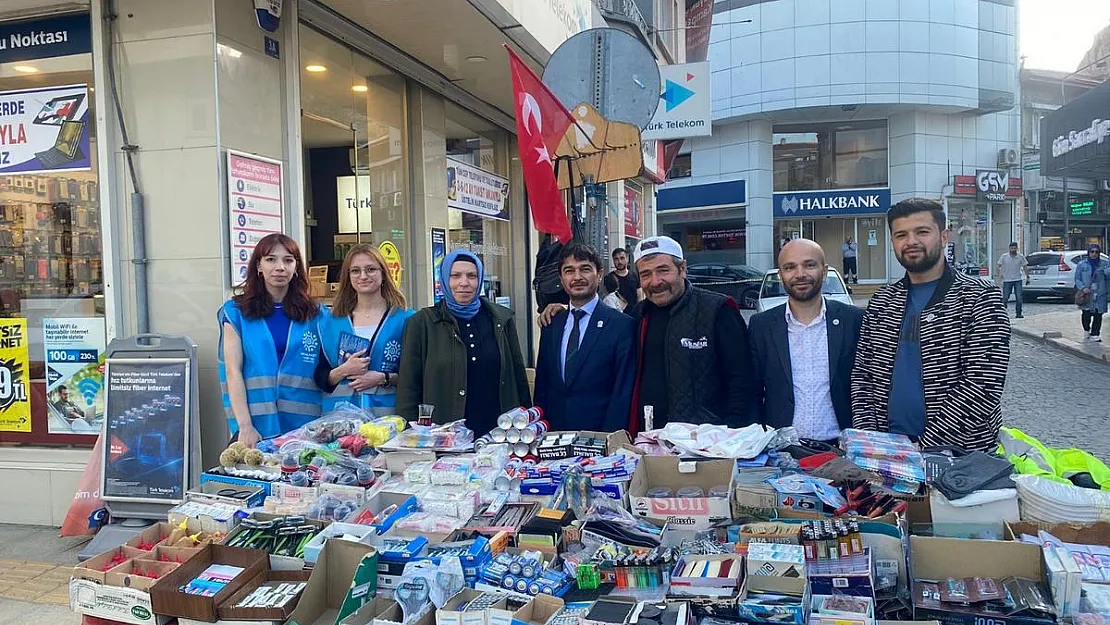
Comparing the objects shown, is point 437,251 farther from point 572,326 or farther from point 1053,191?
point 1053,191

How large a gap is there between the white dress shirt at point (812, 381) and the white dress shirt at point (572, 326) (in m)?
1.08

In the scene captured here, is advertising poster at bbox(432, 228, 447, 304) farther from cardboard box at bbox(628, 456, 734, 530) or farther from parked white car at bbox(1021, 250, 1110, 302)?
parked white car at bbox(1021, 250, 1110, 302)

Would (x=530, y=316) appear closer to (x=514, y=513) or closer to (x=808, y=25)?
(x=514, y=513)

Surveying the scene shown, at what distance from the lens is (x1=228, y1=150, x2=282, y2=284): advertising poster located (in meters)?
4.97

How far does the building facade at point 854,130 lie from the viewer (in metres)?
30.1

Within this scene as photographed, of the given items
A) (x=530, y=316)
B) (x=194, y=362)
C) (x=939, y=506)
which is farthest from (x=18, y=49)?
(x=530, y=316)

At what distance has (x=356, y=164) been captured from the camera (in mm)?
7543

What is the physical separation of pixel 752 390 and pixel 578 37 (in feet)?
8.04

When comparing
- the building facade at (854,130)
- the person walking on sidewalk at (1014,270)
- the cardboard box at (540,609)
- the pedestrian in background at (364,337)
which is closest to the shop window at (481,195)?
the pedestrian in background at (364,337)

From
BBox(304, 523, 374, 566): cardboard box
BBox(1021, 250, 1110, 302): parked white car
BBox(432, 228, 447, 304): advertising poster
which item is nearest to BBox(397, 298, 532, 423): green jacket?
BBox(304, 523, 374, 566): cardboard box

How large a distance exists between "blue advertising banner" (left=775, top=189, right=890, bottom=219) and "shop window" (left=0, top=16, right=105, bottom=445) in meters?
30.7

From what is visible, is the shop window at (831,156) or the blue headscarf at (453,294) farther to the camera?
the shop window at (831,156)

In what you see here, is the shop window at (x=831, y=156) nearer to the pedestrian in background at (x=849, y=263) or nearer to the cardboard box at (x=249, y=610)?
the pedestrian in background at (x=849, y=263)

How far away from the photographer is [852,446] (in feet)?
9.39
